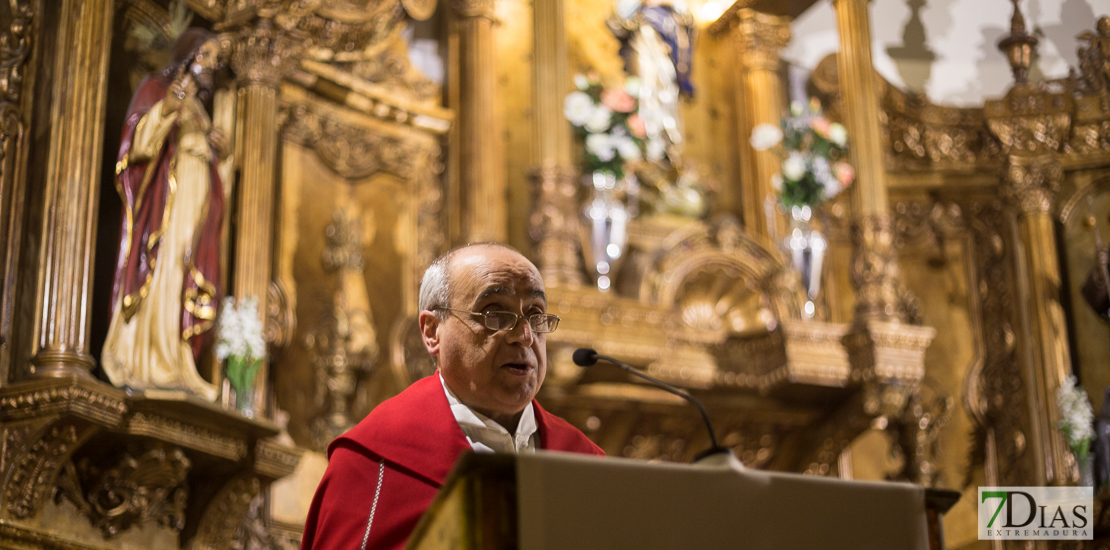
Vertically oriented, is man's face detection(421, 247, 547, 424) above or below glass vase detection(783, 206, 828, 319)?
below

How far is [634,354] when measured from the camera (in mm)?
7191

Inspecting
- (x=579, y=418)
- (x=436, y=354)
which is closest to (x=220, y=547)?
(x=579, y=418)

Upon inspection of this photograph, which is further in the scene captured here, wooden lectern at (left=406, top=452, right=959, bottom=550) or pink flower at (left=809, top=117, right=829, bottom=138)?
pink flower at (left=809, top=117, right=829, bottom=138)

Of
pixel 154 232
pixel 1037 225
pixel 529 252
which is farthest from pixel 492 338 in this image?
pixel 1037 225

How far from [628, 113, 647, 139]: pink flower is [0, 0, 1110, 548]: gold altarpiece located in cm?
47

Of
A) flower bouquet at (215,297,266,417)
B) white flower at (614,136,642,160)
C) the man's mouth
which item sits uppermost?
white flower at (614,136,642,160)

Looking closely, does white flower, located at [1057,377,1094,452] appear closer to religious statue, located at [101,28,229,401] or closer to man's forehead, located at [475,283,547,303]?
religious statue, located at [101,28,229,401]

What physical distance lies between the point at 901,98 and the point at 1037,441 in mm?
2697

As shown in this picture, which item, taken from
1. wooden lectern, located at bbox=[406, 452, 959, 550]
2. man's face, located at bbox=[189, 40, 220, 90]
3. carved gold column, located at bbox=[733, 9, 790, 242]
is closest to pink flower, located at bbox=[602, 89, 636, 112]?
carved gold column, located at bbox=[733, 9, 790, 242]

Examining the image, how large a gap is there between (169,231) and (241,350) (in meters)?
0.65

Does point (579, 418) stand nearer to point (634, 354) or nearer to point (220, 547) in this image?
point (634, 354)

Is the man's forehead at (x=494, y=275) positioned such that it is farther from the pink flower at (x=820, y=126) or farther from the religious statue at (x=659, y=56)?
the pink flower at (x=820, y=126)

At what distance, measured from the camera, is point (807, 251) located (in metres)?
8.38

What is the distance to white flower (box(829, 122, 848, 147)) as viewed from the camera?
8516 millimetres
